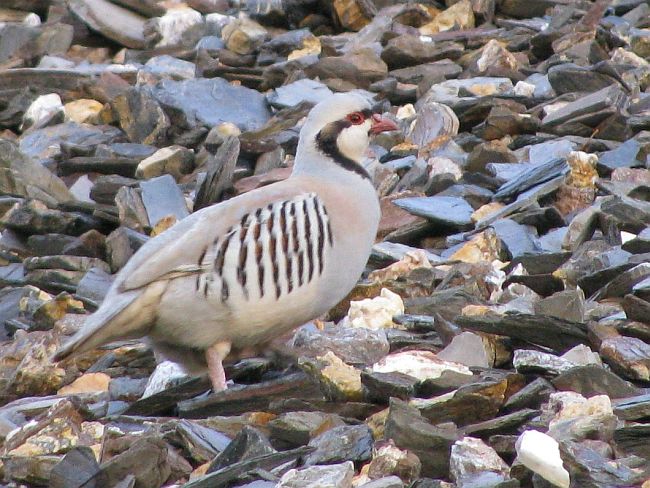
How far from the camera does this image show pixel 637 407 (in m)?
5.25

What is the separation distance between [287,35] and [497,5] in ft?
6.24

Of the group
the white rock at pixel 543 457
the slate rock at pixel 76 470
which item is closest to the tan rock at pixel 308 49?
the slate rock at pixel 76 470

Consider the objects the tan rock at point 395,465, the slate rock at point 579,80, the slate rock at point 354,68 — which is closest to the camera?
the tan rock at point 395,465

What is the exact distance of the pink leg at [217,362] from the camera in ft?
21.8

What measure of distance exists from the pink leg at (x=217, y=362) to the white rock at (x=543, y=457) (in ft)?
6.98

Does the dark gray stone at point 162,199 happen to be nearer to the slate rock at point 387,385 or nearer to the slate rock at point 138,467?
the slate rock at point 387,385

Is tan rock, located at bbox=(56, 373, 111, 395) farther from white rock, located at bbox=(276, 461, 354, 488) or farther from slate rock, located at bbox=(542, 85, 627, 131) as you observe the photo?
slate rock, located at bbox=(542, 85, 627, 131)

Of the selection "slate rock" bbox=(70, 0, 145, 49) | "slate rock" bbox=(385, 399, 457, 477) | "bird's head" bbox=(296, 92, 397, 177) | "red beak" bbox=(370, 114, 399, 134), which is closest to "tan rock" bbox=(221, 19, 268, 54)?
"slate rock" bbox=(70, 0, 145, 49)

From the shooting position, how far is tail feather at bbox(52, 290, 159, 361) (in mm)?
6391

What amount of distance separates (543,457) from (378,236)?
160 inches

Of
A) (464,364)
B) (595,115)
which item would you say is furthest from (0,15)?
(464,364)

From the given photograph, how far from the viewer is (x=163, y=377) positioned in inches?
273

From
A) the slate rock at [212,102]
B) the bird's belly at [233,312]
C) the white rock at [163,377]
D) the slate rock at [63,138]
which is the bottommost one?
the slate rock at [63,138]

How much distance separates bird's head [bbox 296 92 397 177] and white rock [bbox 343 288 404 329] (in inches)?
28.2
